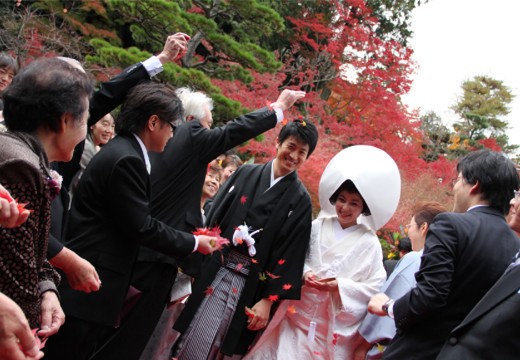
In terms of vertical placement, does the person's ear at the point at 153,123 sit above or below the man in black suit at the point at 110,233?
above

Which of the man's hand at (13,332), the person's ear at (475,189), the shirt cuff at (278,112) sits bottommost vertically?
the man's hand at (13,332)

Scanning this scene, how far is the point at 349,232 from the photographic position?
3.86m

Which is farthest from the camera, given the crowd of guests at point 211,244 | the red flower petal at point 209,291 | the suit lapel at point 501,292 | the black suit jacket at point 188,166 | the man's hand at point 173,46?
the red flower petal at point 209,291

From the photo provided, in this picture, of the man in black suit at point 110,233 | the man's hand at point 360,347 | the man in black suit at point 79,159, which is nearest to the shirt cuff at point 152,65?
the man in black suit at point 79,159

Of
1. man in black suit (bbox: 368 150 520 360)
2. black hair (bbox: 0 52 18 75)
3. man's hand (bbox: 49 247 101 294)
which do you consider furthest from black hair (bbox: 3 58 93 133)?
black hair (bbox: 0 52 18 75)

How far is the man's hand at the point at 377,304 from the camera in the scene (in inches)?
131

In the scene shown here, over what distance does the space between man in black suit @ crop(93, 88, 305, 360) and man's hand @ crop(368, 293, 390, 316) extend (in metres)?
1.18

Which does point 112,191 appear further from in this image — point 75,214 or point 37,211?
point 37,211

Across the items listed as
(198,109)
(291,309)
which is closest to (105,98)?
(198,109)

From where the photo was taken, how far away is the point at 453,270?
2701mm

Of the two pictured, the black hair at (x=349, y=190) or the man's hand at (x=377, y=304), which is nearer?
the man's hand at (x=377, y=304)

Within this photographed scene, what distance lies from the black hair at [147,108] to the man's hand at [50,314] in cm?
125

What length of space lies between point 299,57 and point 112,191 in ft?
43.5

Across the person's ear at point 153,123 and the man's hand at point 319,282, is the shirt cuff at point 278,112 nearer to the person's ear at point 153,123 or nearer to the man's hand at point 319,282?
the person's ear at point 153,123
